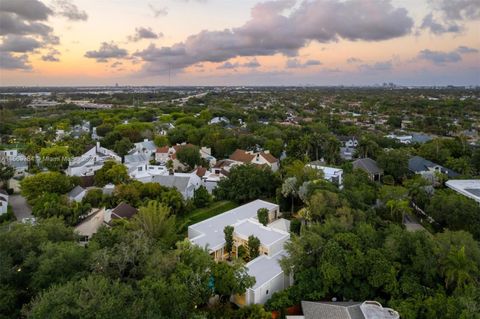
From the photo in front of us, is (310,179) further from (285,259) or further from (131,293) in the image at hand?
(131,293)

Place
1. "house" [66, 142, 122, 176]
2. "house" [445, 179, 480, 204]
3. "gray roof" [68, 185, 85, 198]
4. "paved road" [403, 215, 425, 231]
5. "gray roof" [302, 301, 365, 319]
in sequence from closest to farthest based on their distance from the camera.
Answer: "gray roof" [302, 301, 365, 319] < "paved road" [403, 215, 425, 231] < "house" [445, 179, 480, 204] < "gray roof" [68, 185, 85, 198] < "house" [66, 142, 122, 176]


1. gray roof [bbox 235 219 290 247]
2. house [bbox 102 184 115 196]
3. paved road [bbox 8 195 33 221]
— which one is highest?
house [bbox 102 184 115 196]

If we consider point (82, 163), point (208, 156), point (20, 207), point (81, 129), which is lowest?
point (20, 207)

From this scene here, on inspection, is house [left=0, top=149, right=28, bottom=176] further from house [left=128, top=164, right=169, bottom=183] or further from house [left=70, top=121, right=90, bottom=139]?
house [left=70, top=121, right=90, bottom=139]

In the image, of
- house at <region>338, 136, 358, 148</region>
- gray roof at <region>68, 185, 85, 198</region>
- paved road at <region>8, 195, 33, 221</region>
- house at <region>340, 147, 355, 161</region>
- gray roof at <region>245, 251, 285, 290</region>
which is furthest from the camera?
house at <region>338, 136, 358, 148</region>

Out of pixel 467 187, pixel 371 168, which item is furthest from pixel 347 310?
pixel 371 168

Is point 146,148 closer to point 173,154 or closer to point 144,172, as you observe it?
point 173,154

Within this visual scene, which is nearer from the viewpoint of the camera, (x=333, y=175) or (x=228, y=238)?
(x=228, y=238)

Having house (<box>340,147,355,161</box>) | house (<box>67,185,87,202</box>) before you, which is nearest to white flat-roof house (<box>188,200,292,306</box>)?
house (<box>67,185,87,202</box>)
